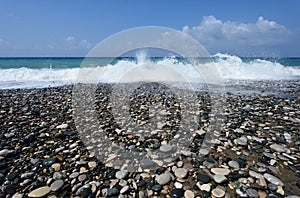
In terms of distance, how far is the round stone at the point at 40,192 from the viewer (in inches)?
75.0

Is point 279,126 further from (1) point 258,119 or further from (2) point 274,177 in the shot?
(2) point 274,177

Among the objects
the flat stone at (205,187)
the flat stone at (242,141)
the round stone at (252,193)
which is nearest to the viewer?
the round stone at (252,193)

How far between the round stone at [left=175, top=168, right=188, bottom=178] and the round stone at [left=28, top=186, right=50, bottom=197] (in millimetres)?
1368

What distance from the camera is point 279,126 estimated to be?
12.1 ft

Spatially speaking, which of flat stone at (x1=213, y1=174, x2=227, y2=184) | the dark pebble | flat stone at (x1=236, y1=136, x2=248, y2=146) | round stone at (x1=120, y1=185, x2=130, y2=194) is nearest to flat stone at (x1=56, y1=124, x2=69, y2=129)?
round stone at (x1=120, y1=185, x2=130, y2=194)

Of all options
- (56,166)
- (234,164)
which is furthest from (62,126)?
(234,164)

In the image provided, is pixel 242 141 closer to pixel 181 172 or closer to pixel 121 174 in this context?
pixel 181 172

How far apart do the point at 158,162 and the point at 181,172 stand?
354mm

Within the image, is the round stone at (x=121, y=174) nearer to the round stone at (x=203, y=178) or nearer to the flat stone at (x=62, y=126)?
the round stone at (x=203, y=178)

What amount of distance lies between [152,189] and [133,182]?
231mm

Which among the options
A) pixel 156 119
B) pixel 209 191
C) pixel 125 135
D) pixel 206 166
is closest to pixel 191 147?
pixel 206 166

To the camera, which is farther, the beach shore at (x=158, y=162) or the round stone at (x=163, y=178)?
the round stone at (x=163, y=178)

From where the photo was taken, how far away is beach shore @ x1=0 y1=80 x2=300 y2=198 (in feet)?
6.49

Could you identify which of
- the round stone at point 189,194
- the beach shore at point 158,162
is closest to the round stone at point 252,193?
the beach shore at point 158,162
